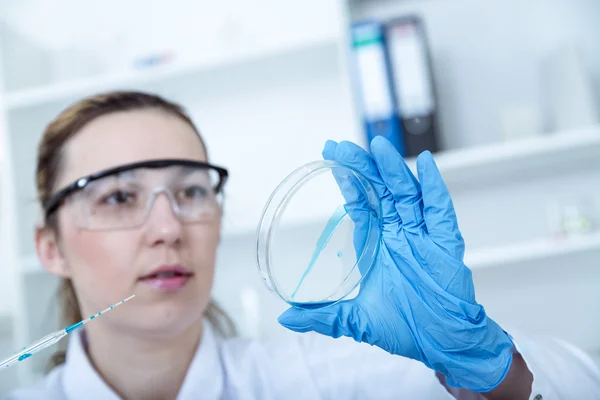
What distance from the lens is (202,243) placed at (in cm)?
108

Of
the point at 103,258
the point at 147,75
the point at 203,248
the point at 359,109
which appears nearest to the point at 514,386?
the point at 203,248

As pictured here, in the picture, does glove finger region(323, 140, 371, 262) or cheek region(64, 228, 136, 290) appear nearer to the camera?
glove finger region(323, 140, 371, 262)

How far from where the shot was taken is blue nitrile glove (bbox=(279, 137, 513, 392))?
2.62 ft

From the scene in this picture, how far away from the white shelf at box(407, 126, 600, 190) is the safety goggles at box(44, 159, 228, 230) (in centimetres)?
72

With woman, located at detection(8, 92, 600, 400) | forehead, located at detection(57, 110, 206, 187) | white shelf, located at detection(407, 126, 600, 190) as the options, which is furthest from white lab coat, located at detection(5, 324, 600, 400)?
white shelf, located at detection(407, 126, 600, 190)

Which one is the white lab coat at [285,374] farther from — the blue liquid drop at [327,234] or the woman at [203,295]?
the blue liquid drop at [327,234]

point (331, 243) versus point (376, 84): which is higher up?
point (376, 84)

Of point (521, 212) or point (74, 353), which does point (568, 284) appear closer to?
point (521, 212)

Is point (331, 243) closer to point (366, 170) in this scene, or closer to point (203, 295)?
point (366, 170)

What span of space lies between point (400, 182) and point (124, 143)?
587 millimetres

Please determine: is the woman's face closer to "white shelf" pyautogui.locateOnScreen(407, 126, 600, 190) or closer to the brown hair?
the brown hair

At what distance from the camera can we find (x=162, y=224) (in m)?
1.03

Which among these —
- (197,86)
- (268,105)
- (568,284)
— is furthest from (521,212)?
(197,86)

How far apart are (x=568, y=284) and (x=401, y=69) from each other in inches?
34.6
